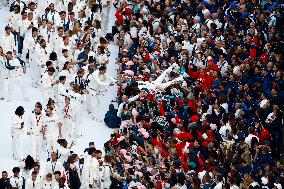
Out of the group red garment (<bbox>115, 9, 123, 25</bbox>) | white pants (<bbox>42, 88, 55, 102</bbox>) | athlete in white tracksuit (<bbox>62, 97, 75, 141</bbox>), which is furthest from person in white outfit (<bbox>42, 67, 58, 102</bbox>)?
red garment (<bbox>115, 9, 123, 25</bbox>)

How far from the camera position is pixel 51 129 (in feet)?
105

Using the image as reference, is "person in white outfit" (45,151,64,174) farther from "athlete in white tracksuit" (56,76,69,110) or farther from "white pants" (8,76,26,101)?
"white pants" (8,76,26,101)

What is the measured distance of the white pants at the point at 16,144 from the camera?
31.9 meters

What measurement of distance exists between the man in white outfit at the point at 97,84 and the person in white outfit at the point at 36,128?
9.98ft

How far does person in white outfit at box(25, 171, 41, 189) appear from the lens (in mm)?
29719

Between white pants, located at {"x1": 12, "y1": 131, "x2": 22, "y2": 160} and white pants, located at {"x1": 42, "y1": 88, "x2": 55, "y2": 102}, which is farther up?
white pants, located at {"x1": 42, "y1": 88, "x2": 55, "y2": 102}

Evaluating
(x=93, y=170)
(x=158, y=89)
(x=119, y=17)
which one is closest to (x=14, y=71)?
(x=158, y=89)

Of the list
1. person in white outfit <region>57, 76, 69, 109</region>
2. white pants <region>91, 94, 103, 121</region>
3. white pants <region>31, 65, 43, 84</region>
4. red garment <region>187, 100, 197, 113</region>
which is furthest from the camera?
white pants <region>31, 65, 43, 84</region>

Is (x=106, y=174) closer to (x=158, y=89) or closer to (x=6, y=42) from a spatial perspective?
(x=158, y=89)

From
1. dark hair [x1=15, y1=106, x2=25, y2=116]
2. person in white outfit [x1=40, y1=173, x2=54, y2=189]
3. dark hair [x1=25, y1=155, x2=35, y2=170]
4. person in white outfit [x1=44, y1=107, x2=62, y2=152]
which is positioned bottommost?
person in white outfit [x1=40, y1=173, x2=54, y2=189]

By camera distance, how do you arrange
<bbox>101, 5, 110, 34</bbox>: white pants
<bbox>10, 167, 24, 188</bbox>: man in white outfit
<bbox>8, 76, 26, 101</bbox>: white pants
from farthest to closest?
1. <bbox>101, 5, 110, 34</bbox>: white pants
2. <bbox>8, 76, 26, 101</bbox>: white pants
3. <bbox>10, 167, 24, 188</bbox>: man in white outfit

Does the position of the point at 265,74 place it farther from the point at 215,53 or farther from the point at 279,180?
the point at 279,180

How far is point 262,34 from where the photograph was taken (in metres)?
35.5

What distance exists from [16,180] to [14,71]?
547 centimetres
